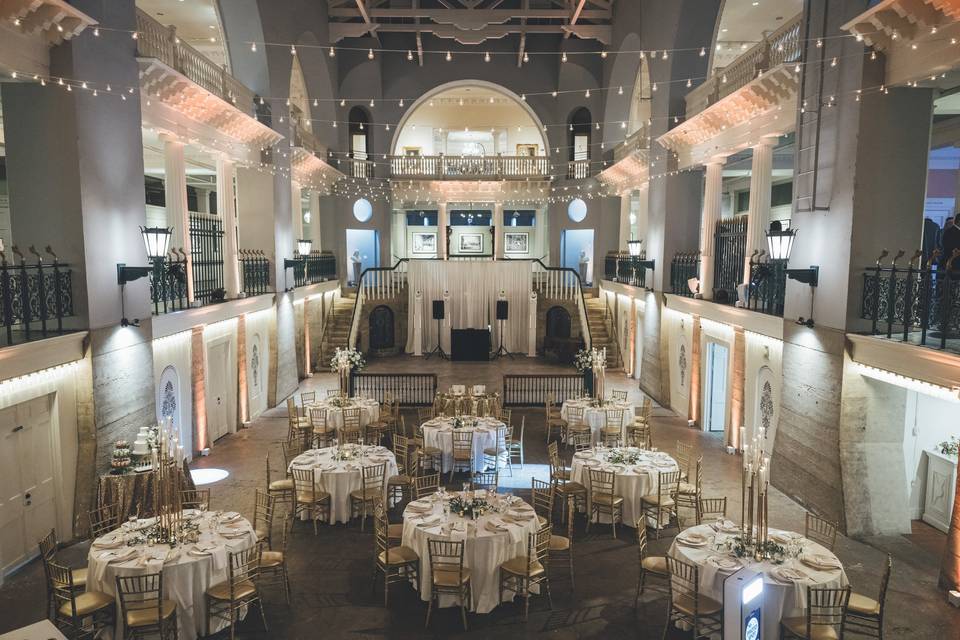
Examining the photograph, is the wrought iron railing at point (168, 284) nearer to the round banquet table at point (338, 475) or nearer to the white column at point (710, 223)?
the round banquet table at point (338, 475)

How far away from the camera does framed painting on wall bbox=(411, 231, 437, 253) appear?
3136 centimetres

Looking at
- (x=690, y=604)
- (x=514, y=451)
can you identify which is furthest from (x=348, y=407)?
(x=690, y=604)

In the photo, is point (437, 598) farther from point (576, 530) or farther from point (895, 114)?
point (895, 114)

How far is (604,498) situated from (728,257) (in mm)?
6963

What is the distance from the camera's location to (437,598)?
7137 mm

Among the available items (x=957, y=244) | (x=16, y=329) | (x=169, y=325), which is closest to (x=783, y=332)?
(x=957, y=244)

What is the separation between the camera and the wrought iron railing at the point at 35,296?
755 centimetres

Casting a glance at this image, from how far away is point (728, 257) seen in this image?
44.8ft

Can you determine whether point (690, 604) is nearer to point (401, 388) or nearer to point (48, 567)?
point (48, 567)

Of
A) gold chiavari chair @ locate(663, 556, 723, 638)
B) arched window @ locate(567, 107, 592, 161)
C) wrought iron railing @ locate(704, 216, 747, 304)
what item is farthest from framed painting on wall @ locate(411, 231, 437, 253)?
gold chiavari chair @ locate(663, 556, 723, 638)

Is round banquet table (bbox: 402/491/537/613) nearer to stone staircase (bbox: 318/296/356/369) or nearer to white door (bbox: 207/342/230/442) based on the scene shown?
white door (bbox: 207/342/230/442)

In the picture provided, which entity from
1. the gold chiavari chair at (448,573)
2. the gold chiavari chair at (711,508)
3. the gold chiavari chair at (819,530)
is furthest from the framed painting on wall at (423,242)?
the gold chiavari chair at (448,573)

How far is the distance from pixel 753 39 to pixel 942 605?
58.6ft

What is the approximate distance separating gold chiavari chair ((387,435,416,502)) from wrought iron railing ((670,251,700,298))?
7.82m
